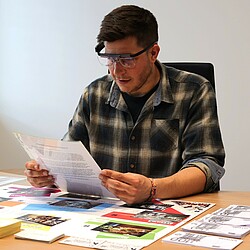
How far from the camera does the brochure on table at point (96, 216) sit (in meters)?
1.23

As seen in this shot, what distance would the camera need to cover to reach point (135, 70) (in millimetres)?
1907

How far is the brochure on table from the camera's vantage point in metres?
1.23

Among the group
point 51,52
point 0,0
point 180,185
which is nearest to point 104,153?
point 180,185

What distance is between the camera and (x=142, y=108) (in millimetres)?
1995

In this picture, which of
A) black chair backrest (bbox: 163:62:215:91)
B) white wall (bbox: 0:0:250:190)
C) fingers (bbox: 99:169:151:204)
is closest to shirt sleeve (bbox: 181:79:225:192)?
black chair backrest (bbox: 163:62:215:91)

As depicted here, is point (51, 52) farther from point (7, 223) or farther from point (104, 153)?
point (7, 223)

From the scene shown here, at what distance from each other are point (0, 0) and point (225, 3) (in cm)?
158

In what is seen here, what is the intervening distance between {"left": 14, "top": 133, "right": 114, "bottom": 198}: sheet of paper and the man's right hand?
3 centimetres

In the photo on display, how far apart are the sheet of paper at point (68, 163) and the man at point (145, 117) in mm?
84

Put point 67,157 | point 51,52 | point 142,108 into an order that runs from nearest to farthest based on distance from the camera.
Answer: point 67,157
point 142,108
point 51,52

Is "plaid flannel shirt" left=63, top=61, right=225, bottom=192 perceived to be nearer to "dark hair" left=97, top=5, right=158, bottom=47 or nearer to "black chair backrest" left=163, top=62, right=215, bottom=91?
"black chair backrest" left=163, top=62, right=215, bottom=91

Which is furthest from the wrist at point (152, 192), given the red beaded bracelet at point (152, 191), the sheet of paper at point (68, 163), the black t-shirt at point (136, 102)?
the black t-shirt at point (136, 102)

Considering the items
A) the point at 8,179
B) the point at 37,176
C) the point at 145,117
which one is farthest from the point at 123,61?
the point at 8,179

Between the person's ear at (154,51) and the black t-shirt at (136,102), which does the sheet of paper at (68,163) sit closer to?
the black t-shirt at (136,102)
